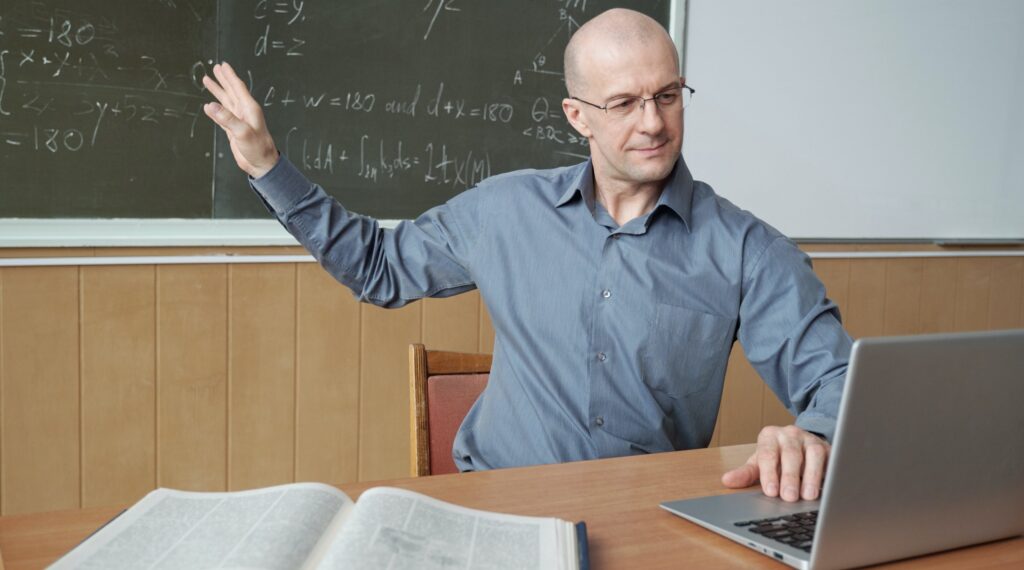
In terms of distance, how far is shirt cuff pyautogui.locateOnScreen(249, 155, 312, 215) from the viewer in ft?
5.14

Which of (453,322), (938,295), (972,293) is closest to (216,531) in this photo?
(453,322)

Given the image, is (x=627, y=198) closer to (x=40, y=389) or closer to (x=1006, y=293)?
(x=40, y=389)

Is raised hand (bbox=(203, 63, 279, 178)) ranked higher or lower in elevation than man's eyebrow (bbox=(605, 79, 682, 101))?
lower

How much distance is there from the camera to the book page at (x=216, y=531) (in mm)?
854

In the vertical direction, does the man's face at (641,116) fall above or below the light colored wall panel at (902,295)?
above

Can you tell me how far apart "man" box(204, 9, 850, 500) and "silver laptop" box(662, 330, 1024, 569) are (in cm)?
49

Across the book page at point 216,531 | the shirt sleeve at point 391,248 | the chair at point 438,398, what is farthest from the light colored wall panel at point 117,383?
the book page at point 216,531

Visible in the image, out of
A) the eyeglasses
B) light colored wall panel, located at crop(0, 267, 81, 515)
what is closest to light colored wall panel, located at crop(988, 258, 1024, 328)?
the eyeglasses

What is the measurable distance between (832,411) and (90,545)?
0.90 meters

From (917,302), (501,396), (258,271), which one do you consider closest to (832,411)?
(501,396)

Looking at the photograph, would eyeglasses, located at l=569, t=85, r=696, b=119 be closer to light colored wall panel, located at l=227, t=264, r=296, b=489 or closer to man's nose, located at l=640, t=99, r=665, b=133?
man's nose, located at l=640, t=99, r=665, b=133

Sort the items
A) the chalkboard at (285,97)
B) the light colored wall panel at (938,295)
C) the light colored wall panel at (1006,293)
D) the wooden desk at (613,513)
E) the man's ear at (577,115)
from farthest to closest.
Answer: the light colored wall panel at (1006,293) < the light colored wall panel at (938,295) < the chalkboard at (285,97) < the man's ear at (577,115) < the wooden desk at (613,513)

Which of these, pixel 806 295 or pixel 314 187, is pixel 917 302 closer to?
pixel 806 295

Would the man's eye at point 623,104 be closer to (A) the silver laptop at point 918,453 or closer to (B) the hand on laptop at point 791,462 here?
(B) the hand on laptop at point 791,462
